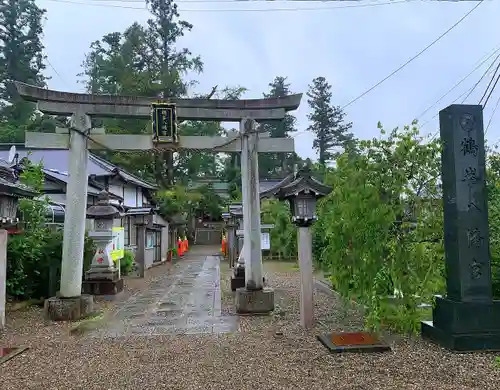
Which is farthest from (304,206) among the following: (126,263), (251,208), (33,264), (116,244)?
(126,263)

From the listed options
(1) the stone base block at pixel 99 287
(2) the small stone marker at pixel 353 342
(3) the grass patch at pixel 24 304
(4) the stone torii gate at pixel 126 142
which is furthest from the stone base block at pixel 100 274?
(2) the small stone marker at pixel 353 342

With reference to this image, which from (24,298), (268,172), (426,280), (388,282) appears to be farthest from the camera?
(268,172)

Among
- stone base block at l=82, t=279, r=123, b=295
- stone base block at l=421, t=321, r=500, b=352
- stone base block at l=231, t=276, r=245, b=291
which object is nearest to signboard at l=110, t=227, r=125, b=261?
stone base block at l=82, t=279, r=123, b=295

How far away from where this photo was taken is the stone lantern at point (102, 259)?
1127 centimetres

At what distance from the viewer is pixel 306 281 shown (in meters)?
7.04

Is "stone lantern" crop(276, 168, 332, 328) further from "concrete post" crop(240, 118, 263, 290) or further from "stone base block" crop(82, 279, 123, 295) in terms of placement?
"stone base block" crop(82, 279, 123, 295)

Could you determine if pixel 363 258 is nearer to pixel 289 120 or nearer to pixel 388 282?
pixel 388 282

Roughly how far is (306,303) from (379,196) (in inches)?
89.2

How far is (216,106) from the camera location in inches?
352

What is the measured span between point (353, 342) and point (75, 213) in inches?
231

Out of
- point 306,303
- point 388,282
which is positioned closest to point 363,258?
point 388,282

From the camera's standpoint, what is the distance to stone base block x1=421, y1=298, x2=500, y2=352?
5418 millimetres

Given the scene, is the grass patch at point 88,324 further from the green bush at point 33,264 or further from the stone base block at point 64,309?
the green bush at point 33,264

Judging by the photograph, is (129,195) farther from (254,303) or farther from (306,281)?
(306,281)
